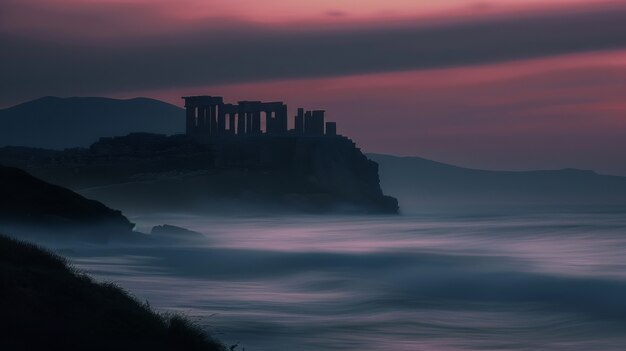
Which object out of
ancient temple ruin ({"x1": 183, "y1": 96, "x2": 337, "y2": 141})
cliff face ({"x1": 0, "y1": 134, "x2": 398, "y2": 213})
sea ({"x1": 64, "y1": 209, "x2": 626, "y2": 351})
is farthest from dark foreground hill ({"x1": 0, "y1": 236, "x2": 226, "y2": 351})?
ancient temple ruin ({"x1": 183, "y1": 96, "x2": 337, "y2": 141})

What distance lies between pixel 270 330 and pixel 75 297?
5.75 meters

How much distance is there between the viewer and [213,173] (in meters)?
90.2

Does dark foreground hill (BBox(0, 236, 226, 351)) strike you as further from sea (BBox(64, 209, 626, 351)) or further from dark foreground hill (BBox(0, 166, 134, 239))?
dark foreground hill (BBox(0, 166, 134, 239))

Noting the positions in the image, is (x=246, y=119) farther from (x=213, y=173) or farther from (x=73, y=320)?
(x=73, y=320)

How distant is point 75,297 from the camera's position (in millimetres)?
12859

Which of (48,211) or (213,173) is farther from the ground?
(213,173)

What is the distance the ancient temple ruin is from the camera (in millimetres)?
101000

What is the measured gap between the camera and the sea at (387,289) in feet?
60.1

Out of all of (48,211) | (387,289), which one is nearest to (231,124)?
(48,211)

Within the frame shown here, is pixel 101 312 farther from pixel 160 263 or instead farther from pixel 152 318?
pixel 160 263

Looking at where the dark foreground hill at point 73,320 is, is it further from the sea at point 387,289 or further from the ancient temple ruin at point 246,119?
the ancient temple ruin at point 246,119

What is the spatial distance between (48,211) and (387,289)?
539 inches

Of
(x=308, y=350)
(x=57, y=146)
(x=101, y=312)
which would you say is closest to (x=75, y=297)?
(x=101, y=312)

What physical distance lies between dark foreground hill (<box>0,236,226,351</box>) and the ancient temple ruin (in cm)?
8684
